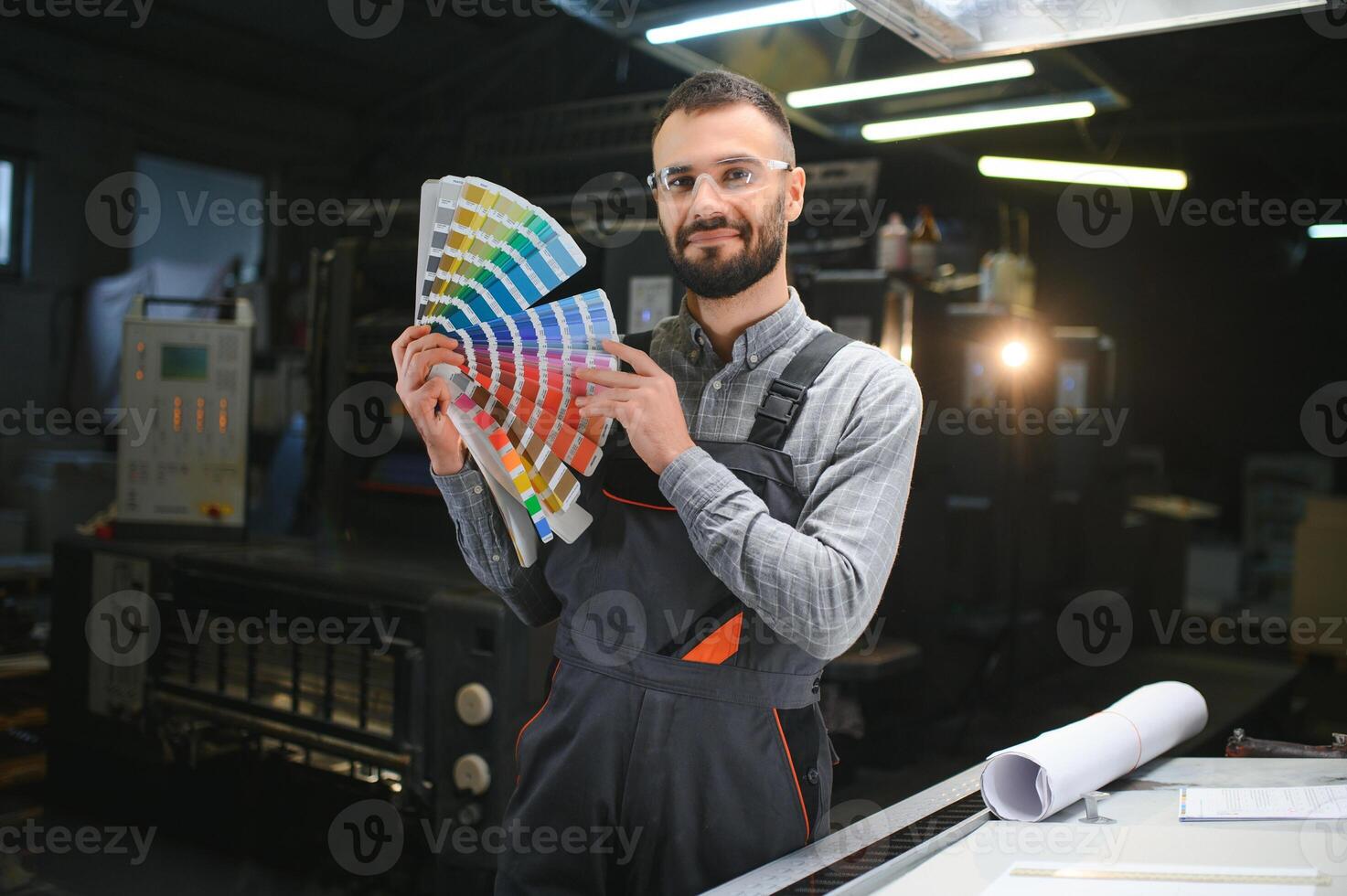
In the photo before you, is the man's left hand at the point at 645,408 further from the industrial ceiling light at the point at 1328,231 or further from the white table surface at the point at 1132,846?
the industrial ceiling light at the point at 1328,231

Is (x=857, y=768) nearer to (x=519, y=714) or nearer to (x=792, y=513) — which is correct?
(x=519, y=714)

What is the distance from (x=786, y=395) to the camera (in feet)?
4.39

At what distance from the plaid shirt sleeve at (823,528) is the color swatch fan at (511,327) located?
0.60ft

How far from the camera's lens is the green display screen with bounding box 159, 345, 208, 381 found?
10.5 feet

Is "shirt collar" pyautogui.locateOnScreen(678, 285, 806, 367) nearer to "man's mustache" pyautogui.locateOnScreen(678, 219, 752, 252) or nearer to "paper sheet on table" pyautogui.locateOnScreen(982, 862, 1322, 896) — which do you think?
"man's mustache" pyautogui.locateOnScreen(678, 219, 752, 252)

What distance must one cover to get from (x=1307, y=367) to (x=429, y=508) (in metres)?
9.33

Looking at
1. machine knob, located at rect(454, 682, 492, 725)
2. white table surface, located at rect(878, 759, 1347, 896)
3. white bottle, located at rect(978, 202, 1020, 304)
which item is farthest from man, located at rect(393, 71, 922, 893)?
white bottle, located at rect(978, 202, 1020, 304)

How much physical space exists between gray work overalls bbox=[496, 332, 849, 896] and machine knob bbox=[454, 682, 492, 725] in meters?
0.86

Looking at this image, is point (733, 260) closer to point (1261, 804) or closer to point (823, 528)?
point (823, 528)

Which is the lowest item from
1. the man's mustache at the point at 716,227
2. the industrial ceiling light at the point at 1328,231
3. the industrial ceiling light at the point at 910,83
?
the man's mustache at the point at 716,227

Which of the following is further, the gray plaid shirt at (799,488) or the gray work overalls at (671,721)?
the gray work overalls at (671,721)

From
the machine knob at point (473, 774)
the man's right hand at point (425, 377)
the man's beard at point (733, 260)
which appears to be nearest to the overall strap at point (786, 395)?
the man's beard at point (733, 260)

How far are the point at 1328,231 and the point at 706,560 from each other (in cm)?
872

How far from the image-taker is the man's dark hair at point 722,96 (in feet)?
4.42
